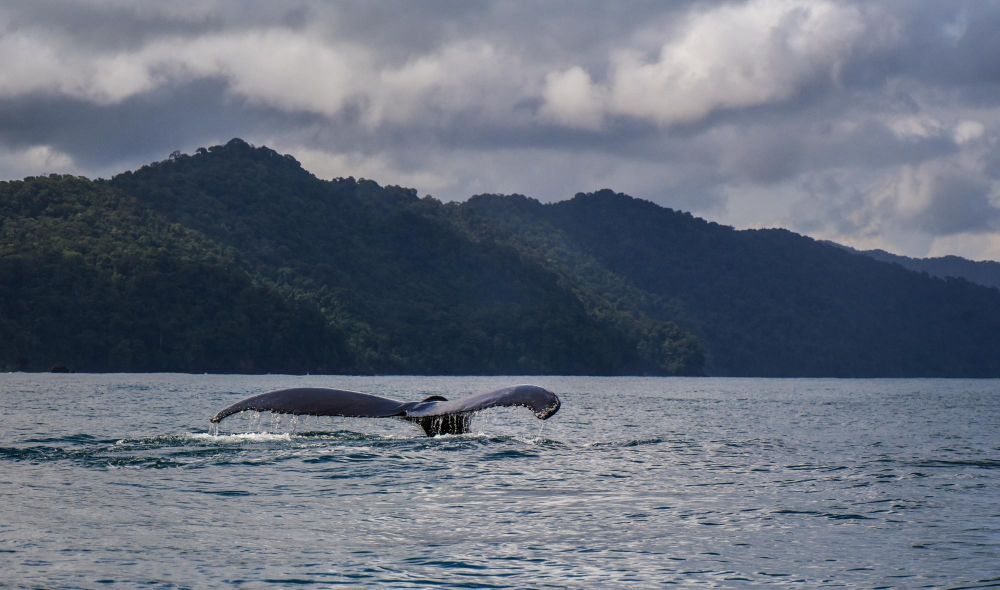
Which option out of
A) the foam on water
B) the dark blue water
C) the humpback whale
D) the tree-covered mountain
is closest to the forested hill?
the tree-covered mountain

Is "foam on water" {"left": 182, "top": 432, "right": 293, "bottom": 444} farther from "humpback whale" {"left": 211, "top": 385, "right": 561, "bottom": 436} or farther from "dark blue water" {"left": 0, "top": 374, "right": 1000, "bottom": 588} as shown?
"humpback whale" {"left": 211, "top": 385, "right": 561, "bottom": 436}

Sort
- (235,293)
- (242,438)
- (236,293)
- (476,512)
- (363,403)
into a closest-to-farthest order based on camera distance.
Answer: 1. (476,512)
2. (363,403)
3. (242,438)
4. (235,293)
5. (236,293)

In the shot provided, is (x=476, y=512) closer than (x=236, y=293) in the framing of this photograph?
Yes

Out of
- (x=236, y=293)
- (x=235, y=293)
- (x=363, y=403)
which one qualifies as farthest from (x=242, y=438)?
(x=236, y=293)

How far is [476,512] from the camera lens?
1703 centimetres

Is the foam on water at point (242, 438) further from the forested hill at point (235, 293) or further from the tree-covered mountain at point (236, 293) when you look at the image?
the tree-covered mountain at point (236, 293)

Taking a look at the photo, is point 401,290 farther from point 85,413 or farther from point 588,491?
point 588,491

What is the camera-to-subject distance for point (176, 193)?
18075cm

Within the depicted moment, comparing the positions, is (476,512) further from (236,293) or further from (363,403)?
(236,293)

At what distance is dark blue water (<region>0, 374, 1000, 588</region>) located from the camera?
12.8 meters

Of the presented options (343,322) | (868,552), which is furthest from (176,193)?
(868,552)

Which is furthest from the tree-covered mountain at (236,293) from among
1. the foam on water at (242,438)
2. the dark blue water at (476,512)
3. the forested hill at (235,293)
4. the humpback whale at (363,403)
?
the humpback whale at (363,403)

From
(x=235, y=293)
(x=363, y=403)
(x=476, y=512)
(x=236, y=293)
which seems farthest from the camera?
(x=236, y=293)

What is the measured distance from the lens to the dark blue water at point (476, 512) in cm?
1276
